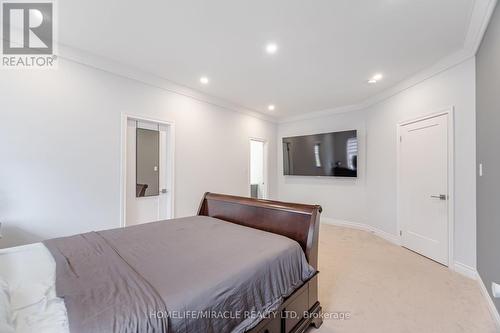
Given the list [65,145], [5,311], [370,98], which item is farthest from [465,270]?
[65,145]

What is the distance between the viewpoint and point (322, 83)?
3525 mm

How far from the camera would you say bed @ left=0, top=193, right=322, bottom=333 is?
88 cm

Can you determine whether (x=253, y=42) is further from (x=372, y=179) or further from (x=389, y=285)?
(x=372, y=179)

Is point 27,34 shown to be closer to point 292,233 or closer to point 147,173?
point 147,173

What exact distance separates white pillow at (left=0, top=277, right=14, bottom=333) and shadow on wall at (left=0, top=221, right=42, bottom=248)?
179cm

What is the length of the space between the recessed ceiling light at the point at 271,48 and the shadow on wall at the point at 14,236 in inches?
131

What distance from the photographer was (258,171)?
226 inches

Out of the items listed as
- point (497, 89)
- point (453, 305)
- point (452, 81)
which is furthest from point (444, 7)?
point (453, 305)

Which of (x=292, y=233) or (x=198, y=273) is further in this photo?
(x=292, y=233)

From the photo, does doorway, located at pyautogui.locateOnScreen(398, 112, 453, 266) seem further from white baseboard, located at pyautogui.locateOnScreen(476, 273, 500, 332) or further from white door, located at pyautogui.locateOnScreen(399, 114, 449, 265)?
white baseboard, located at pyautogui.locateOnScreen(476, 273, 500, 332)

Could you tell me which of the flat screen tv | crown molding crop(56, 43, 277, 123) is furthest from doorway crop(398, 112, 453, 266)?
crown molding crop(56, 43, 277, 123)

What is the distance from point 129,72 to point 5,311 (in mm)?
2994

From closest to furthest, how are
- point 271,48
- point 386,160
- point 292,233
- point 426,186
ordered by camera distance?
point 292,233 < point 271,48 < point 426,186 < point 386,160

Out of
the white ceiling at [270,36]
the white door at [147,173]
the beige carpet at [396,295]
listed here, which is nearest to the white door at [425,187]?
the beige carpet at [396,295]
